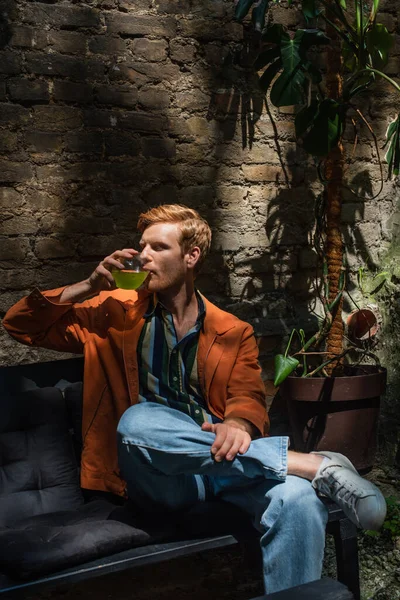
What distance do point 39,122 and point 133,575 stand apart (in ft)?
6.47

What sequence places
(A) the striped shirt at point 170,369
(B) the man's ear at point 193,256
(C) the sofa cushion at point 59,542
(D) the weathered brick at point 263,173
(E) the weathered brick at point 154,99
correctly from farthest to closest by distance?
1. (D) the weathered brick at point 263,173
2. (E) the weathered brick at point 154,99
3. (B) the man's ear at point 193,256
4. (A) the striped shirt at point 170,369
5. (C) the sofa cushion at point 59,542

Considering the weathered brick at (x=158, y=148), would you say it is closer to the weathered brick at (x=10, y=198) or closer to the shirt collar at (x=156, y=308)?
the weathered brick at (x=10, y=198)

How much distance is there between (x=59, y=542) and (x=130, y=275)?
0.88 metres

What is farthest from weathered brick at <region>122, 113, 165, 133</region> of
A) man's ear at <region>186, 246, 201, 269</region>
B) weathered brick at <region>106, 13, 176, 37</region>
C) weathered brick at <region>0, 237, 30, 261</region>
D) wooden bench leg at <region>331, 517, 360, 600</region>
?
wooden bench leg at <region>331, 517, 360, 600</region>

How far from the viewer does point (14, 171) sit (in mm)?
3098

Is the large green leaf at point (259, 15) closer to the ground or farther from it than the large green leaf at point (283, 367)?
farther from it

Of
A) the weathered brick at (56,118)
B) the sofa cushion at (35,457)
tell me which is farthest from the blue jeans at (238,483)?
the weathered brick at (56,118)

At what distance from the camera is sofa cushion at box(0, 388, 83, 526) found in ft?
7.92

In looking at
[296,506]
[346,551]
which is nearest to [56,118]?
[296,506]

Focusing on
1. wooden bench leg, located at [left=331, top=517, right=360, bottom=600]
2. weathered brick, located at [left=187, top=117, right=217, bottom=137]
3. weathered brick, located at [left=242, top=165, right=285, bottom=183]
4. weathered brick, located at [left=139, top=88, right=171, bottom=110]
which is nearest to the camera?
wooden bench leg, located at [left=331, top=517, right=360, bottom=600]

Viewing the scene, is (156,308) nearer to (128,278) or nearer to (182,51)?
(128,278)

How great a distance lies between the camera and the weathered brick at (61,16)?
3.10 meters

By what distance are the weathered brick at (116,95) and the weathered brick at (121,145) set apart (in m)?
0.15

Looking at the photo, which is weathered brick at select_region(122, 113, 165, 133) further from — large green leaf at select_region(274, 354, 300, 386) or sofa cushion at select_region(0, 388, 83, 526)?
sofa cushion at select_region(0, 388, 83, 526)
